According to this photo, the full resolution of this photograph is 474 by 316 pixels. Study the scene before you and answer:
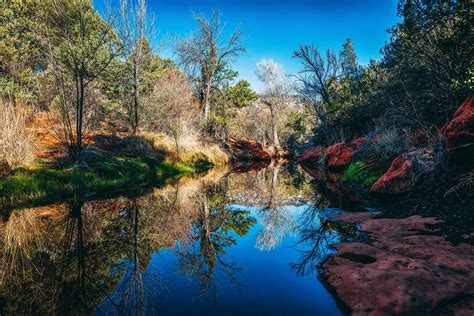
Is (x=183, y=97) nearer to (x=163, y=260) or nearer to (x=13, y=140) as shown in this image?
(x=13, y=140)

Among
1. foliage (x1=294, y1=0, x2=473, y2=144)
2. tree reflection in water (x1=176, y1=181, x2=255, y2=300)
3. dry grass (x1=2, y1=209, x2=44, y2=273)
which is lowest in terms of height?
tree reflection in water (x1=176, y1=181, x2=255, y2=300)

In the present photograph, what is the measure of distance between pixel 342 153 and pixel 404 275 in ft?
39.1

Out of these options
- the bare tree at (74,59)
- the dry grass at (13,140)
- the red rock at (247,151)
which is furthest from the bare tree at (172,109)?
the red rock at (247,151)

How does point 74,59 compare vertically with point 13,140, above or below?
above

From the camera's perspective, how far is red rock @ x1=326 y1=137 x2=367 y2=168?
12.1m

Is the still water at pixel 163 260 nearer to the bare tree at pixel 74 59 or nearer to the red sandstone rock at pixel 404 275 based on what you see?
the red sandstone rock at pixel 404 275

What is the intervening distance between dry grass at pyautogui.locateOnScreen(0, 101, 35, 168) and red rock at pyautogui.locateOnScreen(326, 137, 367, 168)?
40.8ft

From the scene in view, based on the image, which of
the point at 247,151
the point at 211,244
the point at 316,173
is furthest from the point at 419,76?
the point at 247,151

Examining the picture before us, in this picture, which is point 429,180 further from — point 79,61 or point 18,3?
point 18,3

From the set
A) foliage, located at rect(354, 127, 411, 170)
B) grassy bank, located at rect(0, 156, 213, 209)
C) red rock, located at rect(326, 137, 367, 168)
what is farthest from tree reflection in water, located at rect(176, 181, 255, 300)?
red rock, located at rect(326, 137, 367, 168)

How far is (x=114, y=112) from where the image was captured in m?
18.7

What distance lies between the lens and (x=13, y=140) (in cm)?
686

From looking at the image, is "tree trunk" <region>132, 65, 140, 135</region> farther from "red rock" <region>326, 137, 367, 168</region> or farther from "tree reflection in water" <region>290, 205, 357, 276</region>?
"tree reflection in water" <region>290, 205, 357, 276</region>

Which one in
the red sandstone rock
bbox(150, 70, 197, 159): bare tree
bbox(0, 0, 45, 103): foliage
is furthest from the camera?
bbox(0, 0, 45, 103): foliage
